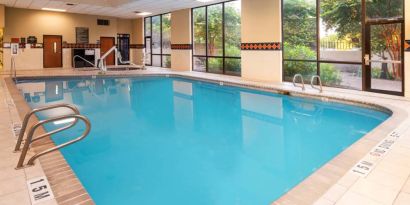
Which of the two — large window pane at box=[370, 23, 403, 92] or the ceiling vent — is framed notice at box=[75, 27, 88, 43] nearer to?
the ceiling vent

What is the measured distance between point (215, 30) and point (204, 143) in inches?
324

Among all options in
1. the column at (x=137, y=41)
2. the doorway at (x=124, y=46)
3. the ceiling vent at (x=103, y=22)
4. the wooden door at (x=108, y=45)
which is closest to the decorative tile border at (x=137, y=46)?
the column at (x=137, y=41)

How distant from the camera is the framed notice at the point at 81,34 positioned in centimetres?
1544

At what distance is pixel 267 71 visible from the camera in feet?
31.1

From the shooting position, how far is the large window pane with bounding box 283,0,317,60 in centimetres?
829

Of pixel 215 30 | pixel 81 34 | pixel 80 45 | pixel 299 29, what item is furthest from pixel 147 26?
pixel 299 29

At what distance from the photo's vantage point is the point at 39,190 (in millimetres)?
2408

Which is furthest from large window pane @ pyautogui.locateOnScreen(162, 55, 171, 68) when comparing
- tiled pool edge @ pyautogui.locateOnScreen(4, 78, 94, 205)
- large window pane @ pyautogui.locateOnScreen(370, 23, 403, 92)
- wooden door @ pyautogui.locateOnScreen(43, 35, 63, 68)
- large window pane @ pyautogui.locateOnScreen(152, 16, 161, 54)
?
tiled pool edge @ pyautogui.locateOnScreen(4, 78, 94, 205)

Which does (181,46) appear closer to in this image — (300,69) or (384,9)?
(300,69)

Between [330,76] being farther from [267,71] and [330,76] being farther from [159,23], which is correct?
[159,23]

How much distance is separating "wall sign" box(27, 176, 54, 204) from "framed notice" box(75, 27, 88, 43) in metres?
14.2

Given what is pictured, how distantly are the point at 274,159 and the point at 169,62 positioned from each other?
12274mm

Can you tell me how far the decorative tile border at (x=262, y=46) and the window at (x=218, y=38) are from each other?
876 millimetres

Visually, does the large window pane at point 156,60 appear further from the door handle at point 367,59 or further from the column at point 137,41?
the door handle at point 367,59
